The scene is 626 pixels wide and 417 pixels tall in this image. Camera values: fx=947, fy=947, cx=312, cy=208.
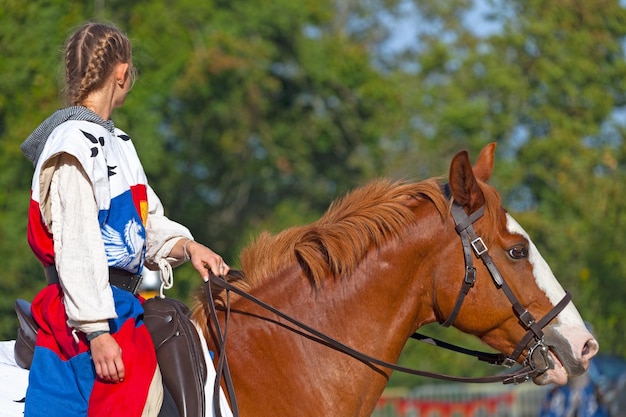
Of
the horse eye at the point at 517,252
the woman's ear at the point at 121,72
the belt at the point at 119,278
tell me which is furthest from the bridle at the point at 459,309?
the woman's ear at the point at 121,72

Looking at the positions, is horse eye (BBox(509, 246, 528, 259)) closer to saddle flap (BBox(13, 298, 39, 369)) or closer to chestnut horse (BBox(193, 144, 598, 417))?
chestnut horse (BBox(193, 144, 598, 417))

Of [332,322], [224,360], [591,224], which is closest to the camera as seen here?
[224,360]

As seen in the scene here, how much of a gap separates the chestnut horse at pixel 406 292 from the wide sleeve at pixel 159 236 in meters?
0.29

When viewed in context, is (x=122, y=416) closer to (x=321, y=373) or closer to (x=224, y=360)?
(x=224, y=360)

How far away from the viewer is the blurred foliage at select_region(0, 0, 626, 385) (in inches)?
973

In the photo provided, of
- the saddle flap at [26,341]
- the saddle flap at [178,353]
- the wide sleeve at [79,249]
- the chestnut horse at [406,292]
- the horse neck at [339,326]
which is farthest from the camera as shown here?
the chestnut horse at [406,292]

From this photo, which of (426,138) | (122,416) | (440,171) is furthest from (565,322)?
(426,138)

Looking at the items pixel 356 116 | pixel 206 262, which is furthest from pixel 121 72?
pixel 356 116

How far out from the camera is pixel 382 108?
28.0m

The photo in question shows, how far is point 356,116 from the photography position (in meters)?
28.0

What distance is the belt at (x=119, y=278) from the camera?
3832 mm

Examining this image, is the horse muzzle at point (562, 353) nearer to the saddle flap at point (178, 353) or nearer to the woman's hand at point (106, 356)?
the saddle flap at point (178, 353)

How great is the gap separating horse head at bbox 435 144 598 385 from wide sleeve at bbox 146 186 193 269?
47.1 inches

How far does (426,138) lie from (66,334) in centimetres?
2632
